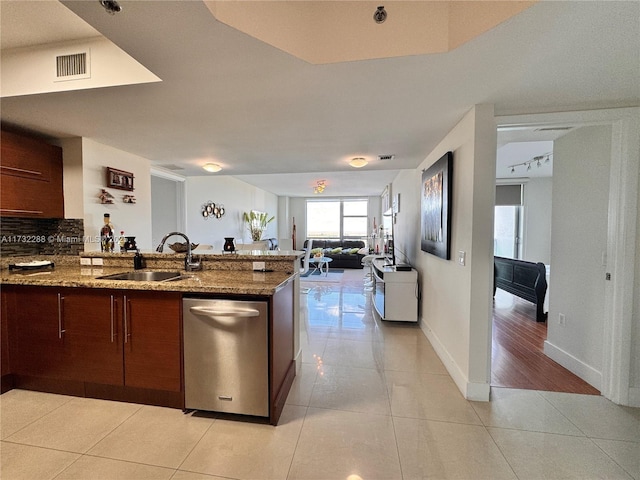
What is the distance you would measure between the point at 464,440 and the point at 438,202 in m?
1.95

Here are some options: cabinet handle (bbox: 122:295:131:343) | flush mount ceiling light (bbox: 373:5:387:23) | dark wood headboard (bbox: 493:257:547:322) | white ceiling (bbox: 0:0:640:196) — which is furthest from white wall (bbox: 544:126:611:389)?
cabinet handle (bbox: 122:295:131:343)

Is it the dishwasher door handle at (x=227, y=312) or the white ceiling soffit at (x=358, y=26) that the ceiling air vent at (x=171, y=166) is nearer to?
the dishwasher door handle at (x=227, y=312)

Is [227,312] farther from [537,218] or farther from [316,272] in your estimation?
[537,218]

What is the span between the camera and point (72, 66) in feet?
5.84

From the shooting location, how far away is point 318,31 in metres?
1.48

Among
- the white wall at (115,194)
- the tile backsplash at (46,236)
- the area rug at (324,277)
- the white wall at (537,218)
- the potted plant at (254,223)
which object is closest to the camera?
the tile backsplash at (46,236)

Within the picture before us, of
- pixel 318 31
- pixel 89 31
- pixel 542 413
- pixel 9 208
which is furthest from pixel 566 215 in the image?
pixel 9 208

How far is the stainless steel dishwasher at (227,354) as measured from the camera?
170 centimetres

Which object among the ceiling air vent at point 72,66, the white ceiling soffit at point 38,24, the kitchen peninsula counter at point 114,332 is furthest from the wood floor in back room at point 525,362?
the white ceiling soffit at point 38,24

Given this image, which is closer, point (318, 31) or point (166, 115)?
point (318, 31)

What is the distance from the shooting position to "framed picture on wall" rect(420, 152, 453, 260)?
2428 millimetres

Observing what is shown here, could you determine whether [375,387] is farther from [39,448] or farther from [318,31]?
[318,31]

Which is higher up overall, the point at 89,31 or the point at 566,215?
the point at 89,31

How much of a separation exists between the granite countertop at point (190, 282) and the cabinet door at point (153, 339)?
2.9 inches
